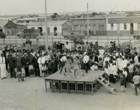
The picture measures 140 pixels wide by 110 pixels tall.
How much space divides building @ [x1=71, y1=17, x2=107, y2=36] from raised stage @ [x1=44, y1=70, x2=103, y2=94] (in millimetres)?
28554

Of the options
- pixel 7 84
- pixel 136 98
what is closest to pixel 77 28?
pixel 7 84

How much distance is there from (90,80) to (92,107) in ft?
6.41

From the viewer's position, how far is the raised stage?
1134 centimetres

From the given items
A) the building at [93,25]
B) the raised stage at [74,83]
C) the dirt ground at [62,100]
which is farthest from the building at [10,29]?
the raised stage at [74,83]

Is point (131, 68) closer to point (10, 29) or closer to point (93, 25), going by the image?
point (93, 25)

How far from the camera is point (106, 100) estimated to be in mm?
10312

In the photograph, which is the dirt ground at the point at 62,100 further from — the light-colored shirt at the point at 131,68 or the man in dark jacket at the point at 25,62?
the man in dark jacket at the point at 25,62

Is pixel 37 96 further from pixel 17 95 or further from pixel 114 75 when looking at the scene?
pixel 114 75

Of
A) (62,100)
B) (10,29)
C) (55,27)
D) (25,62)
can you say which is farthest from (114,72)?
(10,29)

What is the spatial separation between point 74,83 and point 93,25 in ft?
102

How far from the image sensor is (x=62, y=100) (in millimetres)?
10609

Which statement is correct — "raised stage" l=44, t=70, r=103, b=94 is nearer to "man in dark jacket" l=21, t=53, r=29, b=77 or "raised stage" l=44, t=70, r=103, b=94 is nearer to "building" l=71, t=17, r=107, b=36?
"man in dark jacket" l=21, t=53, r=29, b=77

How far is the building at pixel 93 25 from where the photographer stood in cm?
4041

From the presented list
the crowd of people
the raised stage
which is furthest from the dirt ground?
the crowd of people
